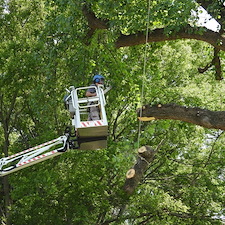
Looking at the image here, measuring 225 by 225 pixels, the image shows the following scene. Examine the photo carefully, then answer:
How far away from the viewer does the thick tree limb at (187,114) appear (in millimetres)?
8633

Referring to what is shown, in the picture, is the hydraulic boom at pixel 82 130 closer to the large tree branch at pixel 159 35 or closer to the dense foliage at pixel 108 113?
the dense foliage at pixel 108 113

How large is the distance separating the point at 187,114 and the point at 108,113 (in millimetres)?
4790

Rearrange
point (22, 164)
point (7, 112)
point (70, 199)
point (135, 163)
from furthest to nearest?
point (7, 112) → point (70, 199) → point (135, 163) → point (22, 164)

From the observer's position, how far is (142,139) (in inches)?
526

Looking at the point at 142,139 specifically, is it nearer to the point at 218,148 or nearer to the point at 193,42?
the point at 218,148

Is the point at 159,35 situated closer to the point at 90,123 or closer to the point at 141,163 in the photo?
the point at 90,123

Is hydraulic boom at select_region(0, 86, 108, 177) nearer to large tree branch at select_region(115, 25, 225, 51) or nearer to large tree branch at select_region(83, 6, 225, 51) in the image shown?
large tree branch at select_region(83, 6, 225, 51)

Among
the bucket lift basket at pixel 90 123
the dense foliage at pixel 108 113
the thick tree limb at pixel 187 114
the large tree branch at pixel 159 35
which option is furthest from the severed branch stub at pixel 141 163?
the bucket lift basket at pixel 90 123

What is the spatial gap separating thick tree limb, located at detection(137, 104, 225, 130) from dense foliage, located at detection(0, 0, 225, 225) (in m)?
0.31

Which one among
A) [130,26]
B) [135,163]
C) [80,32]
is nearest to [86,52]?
[80,32]

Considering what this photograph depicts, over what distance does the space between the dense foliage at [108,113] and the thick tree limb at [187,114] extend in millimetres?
306

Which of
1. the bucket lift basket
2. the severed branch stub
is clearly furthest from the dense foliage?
the bucket lift basket

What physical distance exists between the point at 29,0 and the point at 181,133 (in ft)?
23.0

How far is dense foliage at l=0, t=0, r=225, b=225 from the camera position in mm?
9633
